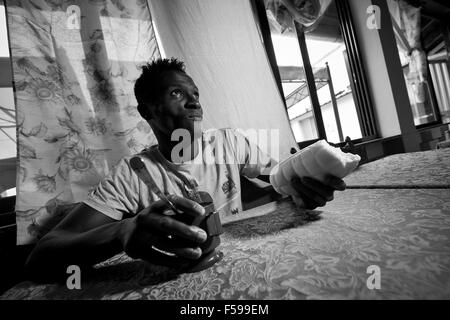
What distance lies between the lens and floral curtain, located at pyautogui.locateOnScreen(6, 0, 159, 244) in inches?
42.3

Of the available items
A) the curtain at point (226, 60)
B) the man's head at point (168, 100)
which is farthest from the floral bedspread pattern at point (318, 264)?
the curtain at point (226, 60)

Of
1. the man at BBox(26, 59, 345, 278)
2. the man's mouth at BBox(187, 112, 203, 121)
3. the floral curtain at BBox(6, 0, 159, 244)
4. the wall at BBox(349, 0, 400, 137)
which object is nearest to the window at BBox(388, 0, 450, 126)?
the wall at BBox(349, 0, 400, 137)

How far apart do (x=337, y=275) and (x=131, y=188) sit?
0.94 meters

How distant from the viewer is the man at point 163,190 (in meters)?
0.50

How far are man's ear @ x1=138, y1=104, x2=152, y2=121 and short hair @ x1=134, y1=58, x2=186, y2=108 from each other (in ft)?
0.03

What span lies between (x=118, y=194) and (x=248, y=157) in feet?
2.79

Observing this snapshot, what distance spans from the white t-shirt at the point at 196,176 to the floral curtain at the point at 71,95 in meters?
0.26

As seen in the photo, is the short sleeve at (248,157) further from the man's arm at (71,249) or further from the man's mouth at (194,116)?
the man's arm at (71,249)

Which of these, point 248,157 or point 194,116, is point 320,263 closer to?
point 194,116

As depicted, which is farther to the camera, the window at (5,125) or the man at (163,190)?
the window at (5,125)

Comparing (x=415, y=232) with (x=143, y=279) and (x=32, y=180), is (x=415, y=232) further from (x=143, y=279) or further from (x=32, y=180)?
(x=32, y=180)

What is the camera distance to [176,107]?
1.16 m

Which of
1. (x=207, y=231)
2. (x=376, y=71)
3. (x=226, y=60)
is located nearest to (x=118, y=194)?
(x=207, y=231)
